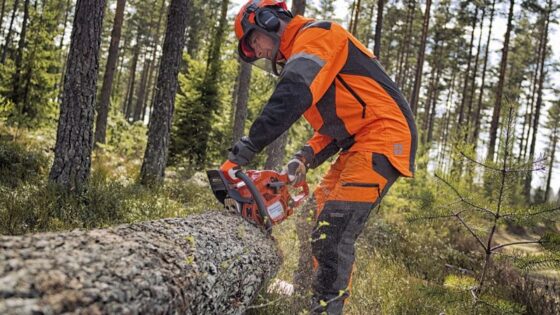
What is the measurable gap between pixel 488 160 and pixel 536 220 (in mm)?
653

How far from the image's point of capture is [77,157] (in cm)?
522

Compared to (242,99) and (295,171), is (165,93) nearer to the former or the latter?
(242,99)

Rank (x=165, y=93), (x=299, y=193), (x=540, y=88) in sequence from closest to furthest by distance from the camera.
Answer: (x=299, y=193) → (x=165, y=93) → (x=540, y=88)

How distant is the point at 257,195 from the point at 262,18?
1390mm

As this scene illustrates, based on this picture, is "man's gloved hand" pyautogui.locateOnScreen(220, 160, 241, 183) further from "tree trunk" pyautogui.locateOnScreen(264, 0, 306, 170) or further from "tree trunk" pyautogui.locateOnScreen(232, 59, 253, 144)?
"tree trunk" pyautogui.locateOnScreen(232, 59, 253, 144)

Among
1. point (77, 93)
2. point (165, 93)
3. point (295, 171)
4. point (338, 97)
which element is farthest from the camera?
point (165, 93)

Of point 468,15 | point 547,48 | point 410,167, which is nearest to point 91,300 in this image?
point 410,167

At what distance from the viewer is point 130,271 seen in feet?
5.56

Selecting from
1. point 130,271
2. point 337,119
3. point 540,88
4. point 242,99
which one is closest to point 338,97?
point 337,119

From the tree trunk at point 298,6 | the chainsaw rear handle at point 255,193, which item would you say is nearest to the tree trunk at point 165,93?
the tree trunk at point 298,6

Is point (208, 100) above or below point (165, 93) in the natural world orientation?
above

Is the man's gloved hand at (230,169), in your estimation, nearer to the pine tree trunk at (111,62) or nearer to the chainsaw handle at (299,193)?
the chainsaw handle at (299,193)

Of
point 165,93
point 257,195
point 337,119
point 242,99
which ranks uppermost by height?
point 242,99

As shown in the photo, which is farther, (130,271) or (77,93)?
(77,93)
